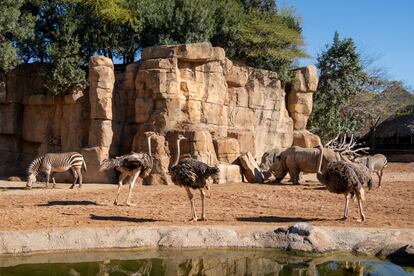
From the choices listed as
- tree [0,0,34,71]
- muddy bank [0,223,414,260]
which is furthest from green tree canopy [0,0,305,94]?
muddy bank [0,223,414,260]

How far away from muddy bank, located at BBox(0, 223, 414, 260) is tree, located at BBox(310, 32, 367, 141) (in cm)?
1852

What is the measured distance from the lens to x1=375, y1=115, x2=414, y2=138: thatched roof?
1241 inches

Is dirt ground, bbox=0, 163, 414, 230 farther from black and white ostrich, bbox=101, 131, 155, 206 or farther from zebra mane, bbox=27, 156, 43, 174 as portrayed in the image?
black and white ostrich, bbox=101, 131, 155, 206

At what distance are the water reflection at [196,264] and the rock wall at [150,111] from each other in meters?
8.90

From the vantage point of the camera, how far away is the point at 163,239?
28.6ft

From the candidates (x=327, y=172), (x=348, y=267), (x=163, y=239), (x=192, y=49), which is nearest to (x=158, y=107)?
(x=192, y=49)

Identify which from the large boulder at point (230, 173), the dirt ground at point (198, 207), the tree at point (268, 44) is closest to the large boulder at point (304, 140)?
the tree at point (268, 44)

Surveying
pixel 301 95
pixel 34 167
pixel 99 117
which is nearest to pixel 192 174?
pixel 34 167

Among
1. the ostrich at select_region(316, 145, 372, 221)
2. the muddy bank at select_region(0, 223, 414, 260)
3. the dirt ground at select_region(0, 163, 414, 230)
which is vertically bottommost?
the muddy bank at select_region(0, 223, 414, 260)

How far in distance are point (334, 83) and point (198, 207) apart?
17269 millimetres

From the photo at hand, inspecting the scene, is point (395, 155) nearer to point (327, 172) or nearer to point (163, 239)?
point (327, 172)

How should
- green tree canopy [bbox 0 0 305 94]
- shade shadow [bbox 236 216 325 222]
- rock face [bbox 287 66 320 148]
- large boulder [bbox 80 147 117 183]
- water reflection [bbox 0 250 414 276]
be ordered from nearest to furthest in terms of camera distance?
1. water reflection [bbox 0 250 414 276]
2. shade shadow [bbox 236 216 325 222]
3. large boulder [bbox 80 147 117 183]
4. green tree canopy [bbox 0 0 305 94]
5. rock face [bbox 287 66 320 148]

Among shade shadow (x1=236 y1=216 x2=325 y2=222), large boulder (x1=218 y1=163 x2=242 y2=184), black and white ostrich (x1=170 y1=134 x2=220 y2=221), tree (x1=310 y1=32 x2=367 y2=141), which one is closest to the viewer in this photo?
black and white ostrich (x1=170 y1=134 x2=220 y2=221)

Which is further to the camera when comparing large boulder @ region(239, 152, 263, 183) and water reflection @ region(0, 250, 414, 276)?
large boulder @ region(239, 152, 263, 183)
